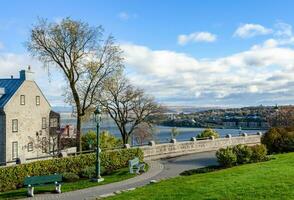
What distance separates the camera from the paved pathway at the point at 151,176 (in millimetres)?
19641

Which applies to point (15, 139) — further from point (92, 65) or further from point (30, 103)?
point (92, 65)

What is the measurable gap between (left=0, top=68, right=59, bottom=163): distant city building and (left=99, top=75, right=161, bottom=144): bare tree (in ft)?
27.5

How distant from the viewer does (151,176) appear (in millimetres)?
24438

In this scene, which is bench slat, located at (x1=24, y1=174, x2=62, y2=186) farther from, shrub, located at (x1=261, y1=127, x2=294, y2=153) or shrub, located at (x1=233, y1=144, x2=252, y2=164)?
shrub, located at (x1=261, y1=127, x2=294, y2=153)

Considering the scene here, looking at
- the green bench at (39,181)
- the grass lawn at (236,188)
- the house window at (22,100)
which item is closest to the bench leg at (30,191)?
the green bench at (39,181)

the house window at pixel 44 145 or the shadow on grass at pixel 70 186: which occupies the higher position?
the house window at pixel 44 145

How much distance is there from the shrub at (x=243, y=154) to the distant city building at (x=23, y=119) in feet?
85.7

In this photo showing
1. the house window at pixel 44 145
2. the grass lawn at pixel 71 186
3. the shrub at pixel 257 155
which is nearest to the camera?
the grass lawn at pixel 71 186

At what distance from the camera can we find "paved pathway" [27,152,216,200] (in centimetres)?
1964

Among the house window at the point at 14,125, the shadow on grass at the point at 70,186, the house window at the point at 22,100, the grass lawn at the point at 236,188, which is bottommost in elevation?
the shadow on grass at the point at 70,186

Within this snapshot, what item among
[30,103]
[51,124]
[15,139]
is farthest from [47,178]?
[51,124]

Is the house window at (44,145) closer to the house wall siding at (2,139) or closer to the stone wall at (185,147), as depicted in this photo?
the house wall siding at (2,139)

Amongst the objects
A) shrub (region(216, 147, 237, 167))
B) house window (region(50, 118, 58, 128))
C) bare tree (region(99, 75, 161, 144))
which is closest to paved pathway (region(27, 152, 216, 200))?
shrub (region(216, 147, 237, 167))

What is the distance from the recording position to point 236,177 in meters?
16.7
